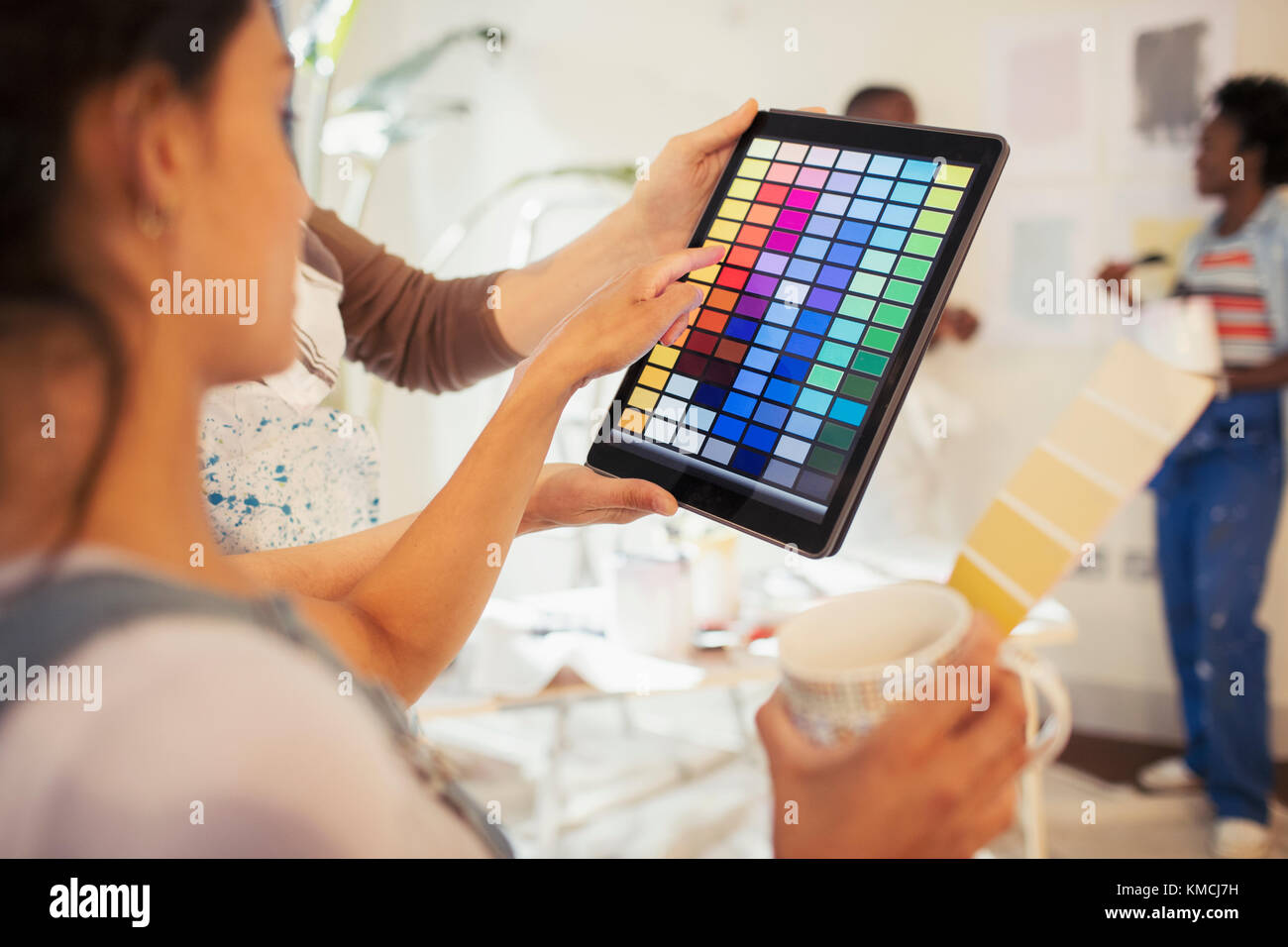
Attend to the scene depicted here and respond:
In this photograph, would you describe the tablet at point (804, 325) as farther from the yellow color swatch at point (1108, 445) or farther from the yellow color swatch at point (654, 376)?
the yellow color swatch at point (1108, 445)

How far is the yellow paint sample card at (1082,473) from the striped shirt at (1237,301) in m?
1.66

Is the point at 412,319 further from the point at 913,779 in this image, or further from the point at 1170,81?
the point at 1170,81

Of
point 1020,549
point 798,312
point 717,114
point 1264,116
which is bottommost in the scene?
point 1020,549

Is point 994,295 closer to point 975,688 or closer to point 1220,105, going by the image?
point 1220,105

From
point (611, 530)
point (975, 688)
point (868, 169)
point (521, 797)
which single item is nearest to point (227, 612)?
point (975, 688)

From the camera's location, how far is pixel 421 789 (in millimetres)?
331

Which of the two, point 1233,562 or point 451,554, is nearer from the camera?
point 451,554

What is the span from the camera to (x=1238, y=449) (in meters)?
1.78

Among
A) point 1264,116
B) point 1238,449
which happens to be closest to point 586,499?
point 1238,449

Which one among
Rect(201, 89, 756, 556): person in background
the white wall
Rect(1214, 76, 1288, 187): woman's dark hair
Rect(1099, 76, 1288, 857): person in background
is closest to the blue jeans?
Rect(1099, 76, 1288, 857): person in background

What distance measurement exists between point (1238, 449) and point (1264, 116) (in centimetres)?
63

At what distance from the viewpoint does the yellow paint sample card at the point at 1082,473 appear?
0.36 m
